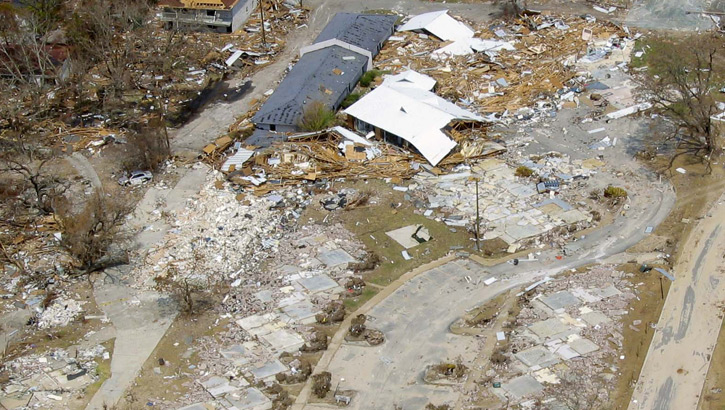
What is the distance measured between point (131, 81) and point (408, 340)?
23.3 m

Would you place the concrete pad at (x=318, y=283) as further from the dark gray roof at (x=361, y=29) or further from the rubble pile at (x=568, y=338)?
the dark gray roof at (x=361, y=29)

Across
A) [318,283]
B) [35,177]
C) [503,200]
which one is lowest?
[318,283]

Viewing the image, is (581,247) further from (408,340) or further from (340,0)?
(340,0)

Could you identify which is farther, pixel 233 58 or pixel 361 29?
pixel 361 29

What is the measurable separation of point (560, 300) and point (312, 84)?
57.1 ft

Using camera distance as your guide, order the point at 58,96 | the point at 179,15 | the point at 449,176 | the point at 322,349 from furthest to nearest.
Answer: the point at 179,15 → the point at 58,96 → the point at 449,176 → the point at 322,349

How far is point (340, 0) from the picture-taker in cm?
5194

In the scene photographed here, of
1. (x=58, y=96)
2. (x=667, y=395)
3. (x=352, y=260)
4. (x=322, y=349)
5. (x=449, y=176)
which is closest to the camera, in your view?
(x=667, y=395)

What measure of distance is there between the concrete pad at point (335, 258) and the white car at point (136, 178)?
30.4 ft

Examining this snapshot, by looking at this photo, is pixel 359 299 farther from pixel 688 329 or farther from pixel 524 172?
pixel 688 329

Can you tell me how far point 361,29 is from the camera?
44344 millimetres

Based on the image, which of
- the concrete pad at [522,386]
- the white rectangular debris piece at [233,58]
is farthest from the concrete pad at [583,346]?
the white rectangular debris piece at [233,58]

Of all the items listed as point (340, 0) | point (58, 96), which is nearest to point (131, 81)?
point (58, 96)

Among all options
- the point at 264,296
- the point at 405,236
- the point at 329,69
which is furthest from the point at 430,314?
the point at 329,69
